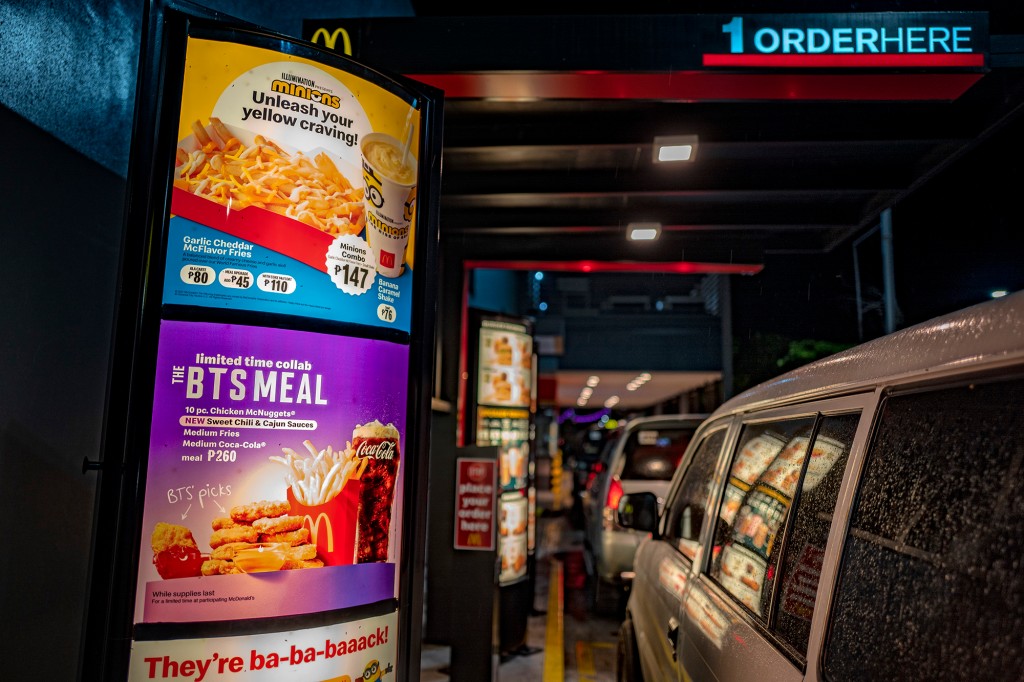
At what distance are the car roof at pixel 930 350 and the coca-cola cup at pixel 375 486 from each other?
165 centimetres

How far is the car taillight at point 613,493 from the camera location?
8031 mm

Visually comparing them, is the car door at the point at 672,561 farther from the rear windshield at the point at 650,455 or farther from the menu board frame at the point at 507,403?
the rear windshield at the point at 650,455

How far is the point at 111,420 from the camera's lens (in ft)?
8.60

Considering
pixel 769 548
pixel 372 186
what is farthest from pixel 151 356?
pixel 769 548

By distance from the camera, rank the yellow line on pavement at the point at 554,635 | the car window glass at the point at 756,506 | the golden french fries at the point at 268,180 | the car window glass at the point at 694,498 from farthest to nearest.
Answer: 1. the yellow line on pavement at the point at 554,635
2. the car window glass at the point at 694,498
3. the golden french fries at the point at 268,180
4. the car window glass at the point at 756,506

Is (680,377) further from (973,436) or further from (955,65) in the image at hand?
(973,436)

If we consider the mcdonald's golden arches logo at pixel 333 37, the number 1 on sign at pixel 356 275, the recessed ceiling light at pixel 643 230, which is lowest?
the number 1 on sign at pixel 356 275

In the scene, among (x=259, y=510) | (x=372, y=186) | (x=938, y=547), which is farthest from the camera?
(x=372, y=186)

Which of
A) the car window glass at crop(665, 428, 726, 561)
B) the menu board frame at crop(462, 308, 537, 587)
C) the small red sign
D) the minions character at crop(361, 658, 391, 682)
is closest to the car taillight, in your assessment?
the menu board frame at crop(462, 308, 537, 587)

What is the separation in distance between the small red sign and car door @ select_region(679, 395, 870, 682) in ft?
7.26

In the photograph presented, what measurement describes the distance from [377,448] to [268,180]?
3.84 ft

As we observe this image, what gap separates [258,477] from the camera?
2752mm

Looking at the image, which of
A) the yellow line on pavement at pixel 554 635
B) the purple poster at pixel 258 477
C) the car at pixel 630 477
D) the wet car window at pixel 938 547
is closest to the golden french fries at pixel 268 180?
the purple poster at pixel 258 477

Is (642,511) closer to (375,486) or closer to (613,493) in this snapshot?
(375,486)
